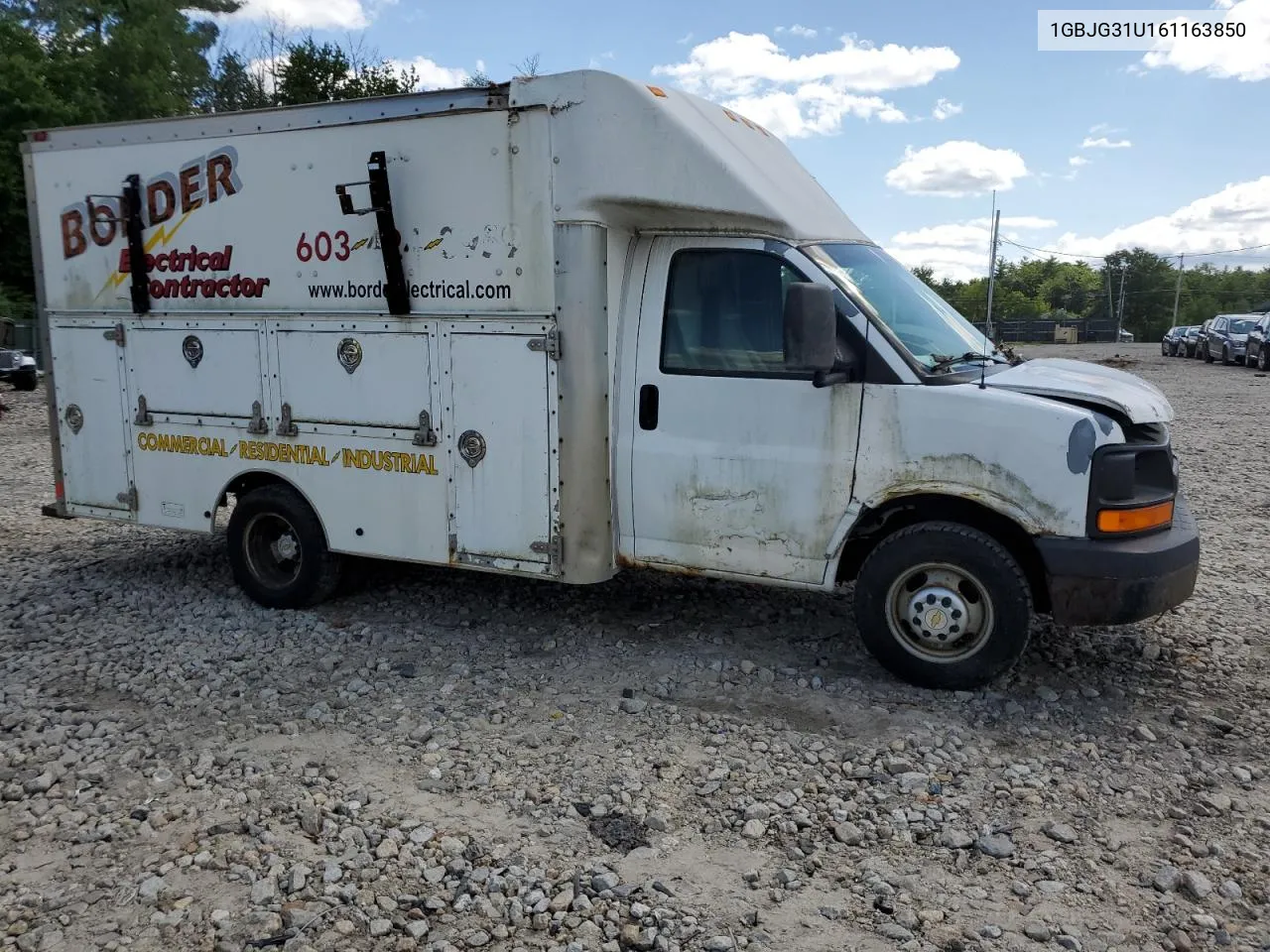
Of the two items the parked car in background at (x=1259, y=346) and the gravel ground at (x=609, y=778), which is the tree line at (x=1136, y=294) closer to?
the parked car in background at (x=1259, y=346)

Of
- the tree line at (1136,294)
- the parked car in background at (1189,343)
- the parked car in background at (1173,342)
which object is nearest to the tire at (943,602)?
the parked car in background at (1189,343)

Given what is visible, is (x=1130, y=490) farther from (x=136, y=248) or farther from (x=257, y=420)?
(x=136, y=248)

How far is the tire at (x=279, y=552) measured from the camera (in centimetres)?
630

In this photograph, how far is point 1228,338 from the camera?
29.8m

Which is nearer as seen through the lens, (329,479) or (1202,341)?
(329,479)

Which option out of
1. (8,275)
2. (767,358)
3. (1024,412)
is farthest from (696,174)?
(8,275)

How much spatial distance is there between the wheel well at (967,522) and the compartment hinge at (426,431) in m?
2.31

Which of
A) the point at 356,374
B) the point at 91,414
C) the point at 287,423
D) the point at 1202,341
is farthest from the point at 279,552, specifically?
the point at 1202,341

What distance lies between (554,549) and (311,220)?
2.37 meters

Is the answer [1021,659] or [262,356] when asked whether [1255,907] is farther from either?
[262,356]

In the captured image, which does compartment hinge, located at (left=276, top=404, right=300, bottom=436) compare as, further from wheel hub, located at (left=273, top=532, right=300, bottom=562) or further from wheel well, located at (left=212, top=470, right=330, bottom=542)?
wheel hub, located at (left=273, top=532, right=300, bottom=562)

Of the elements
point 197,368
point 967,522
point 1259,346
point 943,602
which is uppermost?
point 197,368

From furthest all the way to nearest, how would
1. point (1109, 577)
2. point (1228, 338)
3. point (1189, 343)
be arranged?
point (1189, 343) → point (1228, 338) → point (1109, 577)

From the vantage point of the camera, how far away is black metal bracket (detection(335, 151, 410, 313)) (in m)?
5.59
